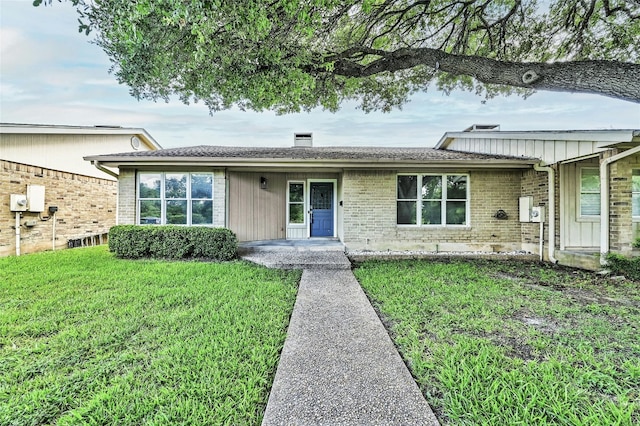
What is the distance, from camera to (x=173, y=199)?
9023 millimetres

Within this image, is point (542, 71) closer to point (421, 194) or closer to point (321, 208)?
point (421, 194)

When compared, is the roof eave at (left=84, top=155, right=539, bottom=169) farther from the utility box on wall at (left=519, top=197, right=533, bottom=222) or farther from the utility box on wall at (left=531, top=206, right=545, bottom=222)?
the utility box on wall at (left=531, top=206, right=545, bottom=222)

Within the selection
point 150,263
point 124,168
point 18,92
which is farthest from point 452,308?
point 18,92

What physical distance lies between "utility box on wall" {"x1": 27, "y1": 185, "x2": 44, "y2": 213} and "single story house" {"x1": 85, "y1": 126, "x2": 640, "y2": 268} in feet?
8.39

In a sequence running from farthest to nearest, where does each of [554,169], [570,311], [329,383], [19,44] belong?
[19,44] → [554,169] → [570,311] → [329,383]

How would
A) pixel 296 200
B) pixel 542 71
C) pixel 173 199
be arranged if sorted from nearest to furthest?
pixel 542 71
pixel 173 199
pixel 296 200

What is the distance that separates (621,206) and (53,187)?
53.8 feet

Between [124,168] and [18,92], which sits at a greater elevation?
[18,92]

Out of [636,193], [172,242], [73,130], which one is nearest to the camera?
[636,193]

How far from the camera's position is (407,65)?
6566 mm

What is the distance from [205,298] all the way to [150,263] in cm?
360

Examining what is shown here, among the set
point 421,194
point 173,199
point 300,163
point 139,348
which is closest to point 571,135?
point 421,194

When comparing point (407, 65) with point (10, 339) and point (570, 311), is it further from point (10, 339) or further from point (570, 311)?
point (10, 339)

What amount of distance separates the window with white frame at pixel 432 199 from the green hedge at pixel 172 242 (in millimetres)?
5266
